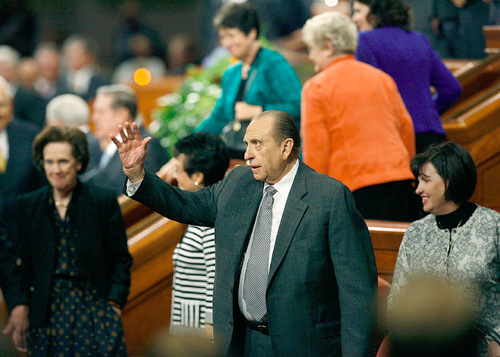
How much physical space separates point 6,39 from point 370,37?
8562mm

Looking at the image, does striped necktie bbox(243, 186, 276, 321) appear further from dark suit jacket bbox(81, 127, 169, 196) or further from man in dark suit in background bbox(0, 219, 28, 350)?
dark suit jacket bbox(81, 127, 169, 196)

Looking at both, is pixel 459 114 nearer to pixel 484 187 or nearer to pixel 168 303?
pixel 484 187

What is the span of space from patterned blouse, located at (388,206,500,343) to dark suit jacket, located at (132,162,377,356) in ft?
1.63

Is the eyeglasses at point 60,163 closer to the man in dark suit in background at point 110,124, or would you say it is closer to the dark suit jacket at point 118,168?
the dark suit jacket at point 118,168

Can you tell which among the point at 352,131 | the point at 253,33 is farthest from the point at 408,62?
the point at 253,33

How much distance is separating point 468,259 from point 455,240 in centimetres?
11

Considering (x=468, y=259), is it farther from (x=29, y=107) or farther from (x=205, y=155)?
(x=29, y=107)

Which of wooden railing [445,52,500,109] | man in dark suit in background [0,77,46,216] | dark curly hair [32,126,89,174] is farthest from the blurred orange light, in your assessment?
dark curly hair [32,126,89,174]

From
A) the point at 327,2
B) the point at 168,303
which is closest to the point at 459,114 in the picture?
the point at 168,303

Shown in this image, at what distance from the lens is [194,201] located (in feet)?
10.2

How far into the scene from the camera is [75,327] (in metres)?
3.80

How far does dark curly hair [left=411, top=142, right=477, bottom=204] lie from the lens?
339 cm

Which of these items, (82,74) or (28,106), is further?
(82,74)

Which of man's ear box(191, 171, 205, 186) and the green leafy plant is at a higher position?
man's ear box(191, 171, 205, 186)
